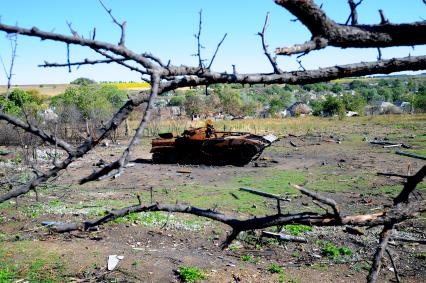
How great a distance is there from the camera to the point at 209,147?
1759 cm

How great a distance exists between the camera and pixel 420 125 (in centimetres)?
3033

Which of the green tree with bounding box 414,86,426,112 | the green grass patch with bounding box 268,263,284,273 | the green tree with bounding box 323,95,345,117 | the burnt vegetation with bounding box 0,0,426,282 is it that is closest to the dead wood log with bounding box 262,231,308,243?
the green grass patch with bounding box 268,263,284,273

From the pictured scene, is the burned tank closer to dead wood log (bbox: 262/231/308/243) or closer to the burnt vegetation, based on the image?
dead wood log (bbox: 262/231/308/243)

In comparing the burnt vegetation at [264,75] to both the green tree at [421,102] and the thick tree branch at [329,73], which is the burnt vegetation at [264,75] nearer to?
the thick tree branch at [329,73]

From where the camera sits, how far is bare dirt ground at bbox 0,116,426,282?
267 inches

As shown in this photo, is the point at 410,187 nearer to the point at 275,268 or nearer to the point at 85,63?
the point at 85,63

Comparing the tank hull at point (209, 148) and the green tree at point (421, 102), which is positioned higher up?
the green tree at point (421, 102)

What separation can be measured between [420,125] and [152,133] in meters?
19.6

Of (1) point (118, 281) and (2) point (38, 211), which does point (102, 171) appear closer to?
(1) point (118, 281)

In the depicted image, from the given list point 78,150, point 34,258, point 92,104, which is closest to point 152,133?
point 92,104

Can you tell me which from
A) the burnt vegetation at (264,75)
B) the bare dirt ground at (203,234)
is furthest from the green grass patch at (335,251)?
the burnt vegetation at (264,75)

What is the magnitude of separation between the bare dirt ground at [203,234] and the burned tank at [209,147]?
789 mm

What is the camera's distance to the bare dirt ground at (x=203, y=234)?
679cm

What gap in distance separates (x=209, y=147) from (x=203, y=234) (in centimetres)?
916
